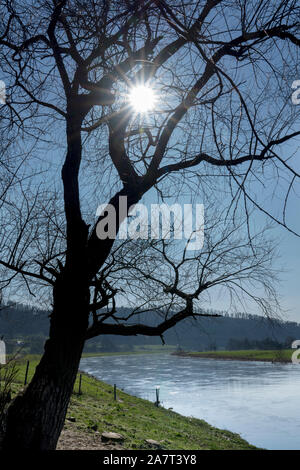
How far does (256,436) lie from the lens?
677 inches

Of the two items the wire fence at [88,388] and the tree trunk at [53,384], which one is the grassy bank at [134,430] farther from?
the tree trunk at [53,384]

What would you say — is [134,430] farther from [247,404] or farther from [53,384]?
[247,404]

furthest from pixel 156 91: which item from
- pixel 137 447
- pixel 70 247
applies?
pixel 137 447

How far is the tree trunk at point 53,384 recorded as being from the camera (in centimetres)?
300

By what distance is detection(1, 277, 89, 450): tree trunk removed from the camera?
2996mm

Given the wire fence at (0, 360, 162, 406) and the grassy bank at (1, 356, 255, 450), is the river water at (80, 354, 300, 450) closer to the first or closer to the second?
the wire fence at (0, 360, 162, 406)

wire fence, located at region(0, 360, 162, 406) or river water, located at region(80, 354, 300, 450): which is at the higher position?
wire fence, located at region(0, 360, 162, 406)

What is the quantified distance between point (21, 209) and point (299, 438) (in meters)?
17.9

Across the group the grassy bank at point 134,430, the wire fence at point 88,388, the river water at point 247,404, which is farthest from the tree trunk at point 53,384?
the river water at point 247,404

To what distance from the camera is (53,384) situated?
3.16m

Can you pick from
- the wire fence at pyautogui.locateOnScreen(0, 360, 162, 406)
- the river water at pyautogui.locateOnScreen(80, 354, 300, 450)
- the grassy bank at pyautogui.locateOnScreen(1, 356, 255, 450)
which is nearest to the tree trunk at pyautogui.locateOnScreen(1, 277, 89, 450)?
the grassy bank at pyautogui.locateOnScreen(1, 356, 255, 450)

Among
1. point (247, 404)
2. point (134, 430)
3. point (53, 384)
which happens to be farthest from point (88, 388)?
point (53, 384)

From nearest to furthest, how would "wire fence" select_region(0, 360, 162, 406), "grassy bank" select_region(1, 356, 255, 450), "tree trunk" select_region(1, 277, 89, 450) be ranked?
1. "tree trunk" select_region(1, 277, 89, 450)
2. "grassy bank" select_region(1, 356, 255, 450)
3. "wire fence" select_region(0, 360, 162, 406)
